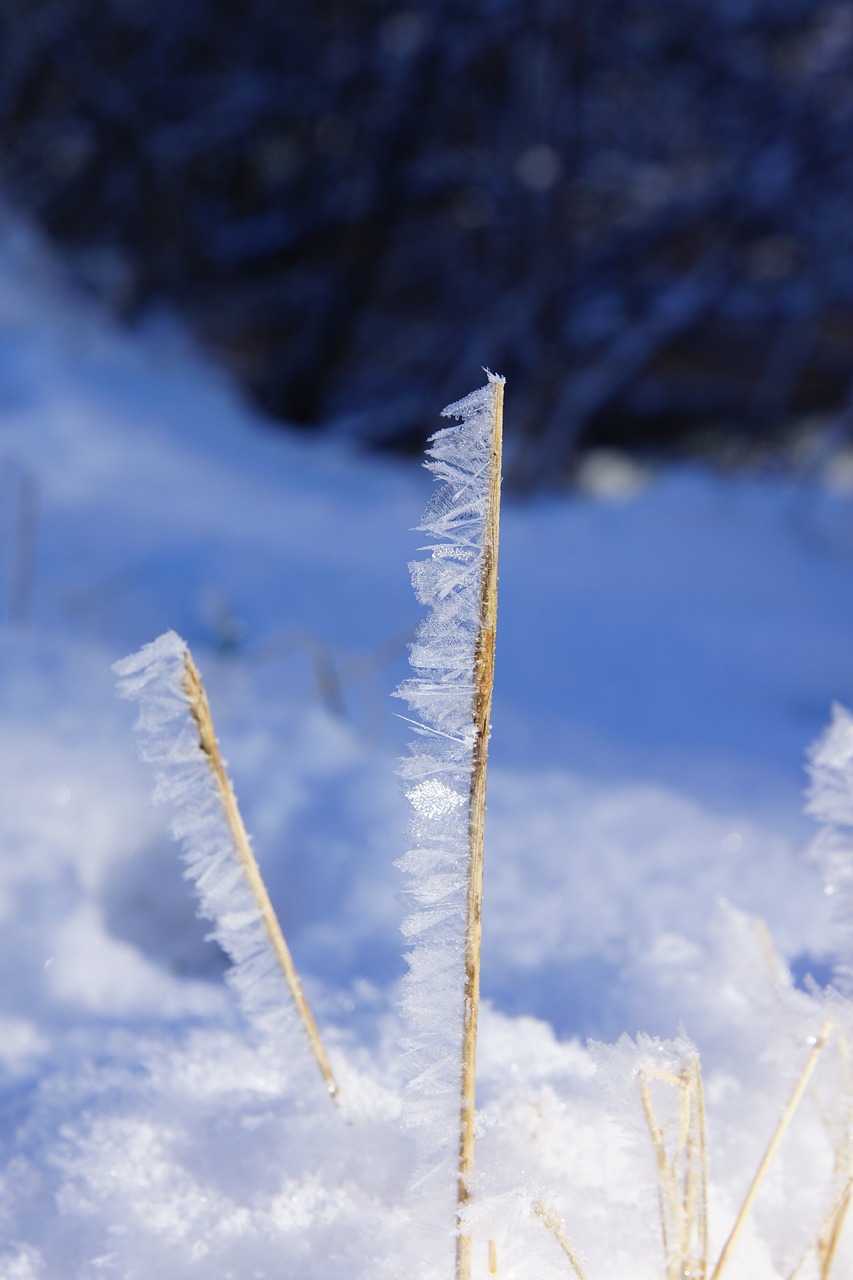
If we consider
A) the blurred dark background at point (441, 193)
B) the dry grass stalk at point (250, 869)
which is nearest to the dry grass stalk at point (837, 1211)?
the dry grass stalk at point (250, 869)

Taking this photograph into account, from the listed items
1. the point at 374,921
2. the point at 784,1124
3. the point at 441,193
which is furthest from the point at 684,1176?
the point at 441,193

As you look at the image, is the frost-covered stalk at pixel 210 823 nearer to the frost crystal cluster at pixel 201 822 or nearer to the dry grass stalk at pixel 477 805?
the frost crystal cluster at pixel 201 822

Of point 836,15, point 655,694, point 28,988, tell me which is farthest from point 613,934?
point 836,15

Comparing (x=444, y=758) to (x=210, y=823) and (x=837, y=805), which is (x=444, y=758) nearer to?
(x=210, y=823)

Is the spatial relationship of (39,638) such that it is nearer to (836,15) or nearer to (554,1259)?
(554,1259)

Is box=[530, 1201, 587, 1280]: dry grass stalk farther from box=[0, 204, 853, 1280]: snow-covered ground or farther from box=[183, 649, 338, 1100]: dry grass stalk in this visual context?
box=[183, 649, 338, 1100]: dry grass stalk
